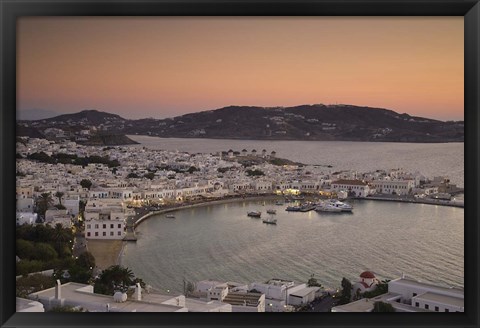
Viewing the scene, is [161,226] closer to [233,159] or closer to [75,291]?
[233,159]

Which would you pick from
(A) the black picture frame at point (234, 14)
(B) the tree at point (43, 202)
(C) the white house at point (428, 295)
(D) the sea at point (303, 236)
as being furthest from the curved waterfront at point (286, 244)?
(A) the black picture frame at point (234, 14)

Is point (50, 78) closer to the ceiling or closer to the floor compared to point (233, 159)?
closer to the ceiling

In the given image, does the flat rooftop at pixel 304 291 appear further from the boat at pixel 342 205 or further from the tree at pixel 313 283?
the boat at pixel 342 205

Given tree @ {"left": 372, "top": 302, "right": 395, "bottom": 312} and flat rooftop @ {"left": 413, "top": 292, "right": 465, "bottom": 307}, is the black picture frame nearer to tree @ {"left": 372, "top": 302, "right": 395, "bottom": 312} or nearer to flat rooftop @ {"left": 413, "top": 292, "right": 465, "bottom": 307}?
flat rooftop @ {"left": 413, "top": 292, "right": 465, "bottom": 307}

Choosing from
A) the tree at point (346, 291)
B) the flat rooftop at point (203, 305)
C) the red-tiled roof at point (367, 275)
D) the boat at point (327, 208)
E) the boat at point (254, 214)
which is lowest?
the tree at point (346, 291)

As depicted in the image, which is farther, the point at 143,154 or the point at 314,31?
the point at 143,154

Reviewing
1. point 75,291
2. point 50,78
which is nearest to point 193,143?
point 50,78
